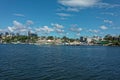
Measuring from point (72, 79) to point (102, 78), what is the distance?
6593 millimetres

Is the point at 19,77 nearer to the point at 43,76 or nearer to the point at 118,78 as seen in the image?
the point at 43,76

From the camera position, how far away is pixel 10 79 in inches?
Answer: 1694

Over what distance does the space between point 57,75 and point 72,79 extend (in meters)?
4.83

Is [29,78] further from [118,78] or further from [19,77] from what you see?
[118,78]

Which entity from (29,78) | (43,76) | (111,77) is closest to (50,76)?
(43,76)

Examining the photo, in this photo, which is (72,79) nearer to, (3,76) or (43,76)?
(43,76)

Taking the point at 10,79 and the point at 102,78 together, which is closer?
the point at 10,79

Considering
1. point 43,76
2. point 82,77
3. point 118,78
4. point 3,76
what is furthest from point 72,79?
point 3,76

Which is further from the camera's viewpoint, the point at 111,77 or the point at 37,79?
the point at 111,77

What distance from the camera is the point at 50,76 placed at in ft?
156

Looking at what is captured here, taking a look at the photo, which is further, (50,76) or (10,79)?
(50,76)

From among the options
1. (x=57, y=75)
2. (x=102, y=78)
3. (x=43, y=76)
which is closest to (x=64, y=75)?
(x=57, y=75)

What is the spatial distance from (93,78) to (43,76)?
1015 cm

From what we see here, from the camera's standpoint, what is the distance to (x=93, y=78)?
46625 mm
